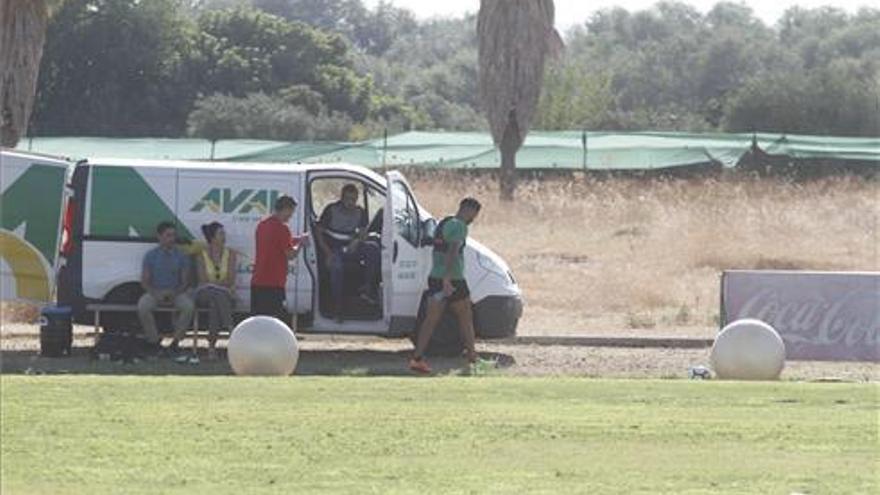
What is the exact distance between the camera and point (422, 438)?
492 inches

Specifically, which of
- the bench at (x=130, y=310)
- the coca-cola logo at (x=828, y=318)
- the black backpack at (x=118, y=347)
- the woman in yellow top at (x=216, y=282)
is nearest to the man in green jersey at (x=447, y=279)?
the woman in yellow top at (x=216, y=282)

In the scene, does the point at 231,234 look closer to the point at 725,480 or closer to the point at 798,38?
the point at 725,480

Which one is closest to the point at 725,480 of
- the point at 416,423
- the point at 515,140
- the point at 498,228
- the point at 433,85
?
the point at 416,423

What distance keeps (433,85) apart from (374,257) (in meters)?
91.2

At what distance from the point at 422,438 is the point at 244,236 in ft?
27.5

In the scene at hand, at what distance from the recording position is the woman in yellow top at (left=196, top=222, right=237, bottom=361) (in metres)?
20.0

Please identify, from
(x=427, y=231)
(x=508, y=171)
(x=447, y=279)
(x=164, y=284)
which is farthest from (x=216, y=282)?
(x=508, y=171)

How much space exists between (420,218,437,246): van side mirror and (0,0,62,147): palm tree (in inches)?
414

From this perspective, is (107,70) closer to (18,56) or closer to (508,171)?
(508,171)

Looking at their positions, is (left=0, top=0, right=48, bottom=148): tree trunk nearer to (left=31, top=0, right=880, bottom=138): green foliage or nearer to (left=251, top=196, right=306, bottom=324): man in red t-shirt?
(left=251, top=196, right=306, bottom=324): man in red t-shirt

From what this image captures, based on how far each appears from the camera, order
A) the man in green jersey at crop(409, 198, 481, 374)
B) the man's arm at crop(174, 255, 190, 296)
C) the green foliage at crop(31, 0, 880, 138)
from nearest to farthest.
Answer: the man in green jersey at crop(409, 198, 481, 374), the man's arm at crop(174, 255, 190, 296), the green foliage at crop(31, 0, 880, 138)

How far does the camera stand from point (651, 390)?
16.2m

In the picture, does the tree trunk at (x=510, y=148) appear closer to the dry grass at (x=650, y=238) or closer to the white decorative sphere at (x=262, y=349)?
the dry grass at (x=650, y=238)

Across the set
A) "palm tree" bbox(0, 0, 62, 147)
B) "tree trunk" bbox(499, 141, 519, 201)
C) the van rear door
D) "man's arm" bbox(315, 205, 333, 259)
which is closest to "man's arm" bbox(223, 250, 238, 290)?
"man's arm" bbox(315, 205, 333, 259)
